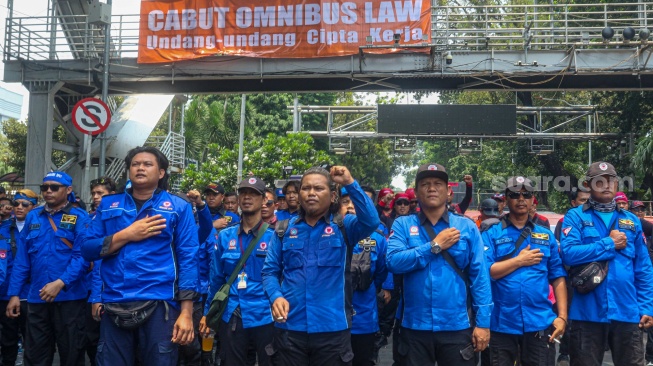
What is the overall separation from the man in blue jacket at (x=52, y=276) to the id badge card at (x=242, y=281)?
1.63 meters

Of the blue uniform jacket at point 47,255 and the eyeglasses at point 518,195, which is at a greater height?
the eyeglasses at point 518,195

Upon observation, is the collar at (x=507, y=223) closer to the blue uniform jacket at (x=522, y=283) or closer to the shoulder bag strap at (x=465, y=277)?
the blue uniform jacket at (x=522, y=283)

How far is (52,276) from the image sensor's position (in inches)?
248

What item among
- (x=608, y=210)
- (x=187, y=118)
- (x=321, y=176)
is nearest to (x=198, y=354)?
(x=321, y=176)

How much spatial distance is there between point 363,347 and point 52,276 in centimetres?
308

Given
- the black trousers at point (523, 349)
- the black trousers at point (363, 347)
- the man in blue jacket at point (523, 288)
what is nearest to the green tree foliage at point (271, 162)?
the black trousers at point (363, 347)

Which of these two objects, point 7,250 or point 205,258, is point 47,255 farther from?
point 205,258

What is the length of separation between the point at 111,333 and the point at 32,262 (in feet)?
8.26

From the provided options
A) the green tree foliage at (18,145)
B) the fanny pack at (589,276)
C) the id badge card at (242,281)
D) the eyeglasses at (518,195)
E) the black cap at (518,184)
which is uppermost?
the green tree foliage at (18,145)

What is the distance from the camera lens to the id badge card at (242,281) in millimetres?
5535

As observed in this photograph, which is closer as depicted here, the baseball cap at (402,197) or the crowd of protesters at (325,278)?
the crowd of protesters at (325,278)

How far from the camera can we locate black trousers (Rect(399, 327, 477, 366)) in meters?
4.36

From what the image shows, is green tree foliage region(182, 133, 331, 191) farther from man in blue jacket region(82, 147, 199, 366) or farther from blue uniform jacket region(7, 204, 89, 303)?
man in blue jacket region(82, 147, 199, 366)

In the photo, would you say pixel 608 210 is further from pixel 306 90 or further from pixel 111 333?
pixel 306 90
